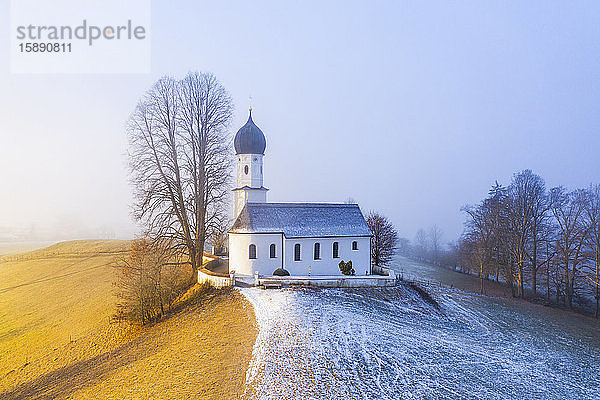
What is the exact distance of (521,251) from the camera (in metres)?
32.0

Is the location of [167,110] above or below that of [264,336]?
above

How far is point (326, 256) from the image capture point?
25.8 m

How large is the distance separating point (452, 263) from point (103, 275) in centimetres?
5189

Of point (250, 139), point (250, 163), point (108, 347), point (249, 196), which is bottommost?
point (108, 347)

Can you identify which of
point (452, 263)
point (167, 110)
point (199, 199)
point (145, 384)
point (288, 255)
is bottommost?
point (452, 263)

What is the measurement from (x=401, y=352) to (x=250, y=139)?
22.8 m

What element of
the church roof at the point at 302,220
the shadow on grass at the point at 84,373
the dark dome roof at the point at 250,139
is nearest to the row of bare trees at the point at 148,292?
the shadow on grass at the point at 84,373

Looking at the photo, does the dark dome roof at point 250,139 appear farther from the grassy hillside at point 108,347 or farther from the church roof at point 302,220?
the grassy hillside at point 108,347

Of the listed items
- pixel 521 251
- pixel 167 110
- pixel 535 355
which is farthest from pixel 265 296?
pixel 521 251

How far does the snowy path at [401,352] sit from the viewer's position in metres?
12.0

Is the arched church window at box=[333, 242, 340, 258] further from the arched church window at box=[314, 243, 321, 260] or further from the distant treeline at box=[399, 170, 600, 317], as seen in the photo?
the distant treeline at box=[399, 170, 600, 317]

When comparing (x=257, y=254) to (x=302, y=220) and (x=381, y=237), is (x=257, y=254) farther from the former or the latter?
(x=381, y=237)

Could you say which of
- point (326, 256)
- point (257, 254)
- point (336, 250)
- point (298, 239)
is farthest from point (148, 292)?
point (336, 250)

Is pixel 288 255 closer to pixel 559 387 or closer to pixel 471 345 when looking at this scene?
pixel 471 345
